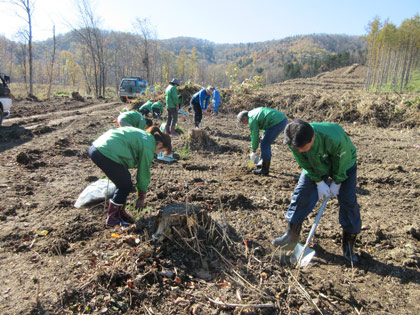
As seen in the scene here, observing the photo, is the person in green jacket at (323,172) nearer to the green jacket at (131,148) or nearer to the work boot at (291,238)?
the work boot at (291,238)

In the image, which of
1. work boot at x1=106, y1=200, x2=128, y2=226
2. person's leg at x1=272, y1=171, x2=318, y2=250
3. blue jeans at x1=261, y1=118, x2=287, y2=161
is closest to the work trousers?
blue jeans at x1=261, y1=118, x2=287, y2=161

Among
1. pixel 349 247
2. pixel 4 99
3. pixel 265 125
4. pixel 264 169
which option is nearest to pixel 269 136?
pixel 265 125

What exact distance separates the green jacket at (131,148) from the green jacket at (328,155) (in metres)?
1.49

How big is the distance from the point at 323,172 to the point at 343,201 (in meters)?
0.38

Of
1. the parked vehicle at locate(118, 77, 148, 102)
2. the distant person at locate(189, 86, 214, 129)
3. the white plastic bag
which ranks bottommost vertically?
the white plastic bag

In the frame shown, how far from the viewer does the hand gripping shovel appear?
2721 mm

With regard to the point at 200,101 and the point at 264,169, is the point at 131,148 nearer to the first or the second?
the point at 264,169

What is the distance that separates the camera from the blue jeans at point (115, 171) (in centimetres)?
296

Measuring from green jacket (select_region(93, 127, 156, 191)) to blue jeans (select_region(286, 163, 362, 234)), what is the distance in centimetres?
162

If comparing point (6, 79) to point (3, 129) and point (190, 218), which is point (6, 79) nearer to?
point (3, 129)

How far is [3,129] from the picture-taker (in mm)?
8617

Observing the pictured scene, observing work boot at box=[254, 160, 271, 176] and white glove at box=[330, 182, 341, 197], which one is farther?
work boot at box=[254, 160, 271, 176]

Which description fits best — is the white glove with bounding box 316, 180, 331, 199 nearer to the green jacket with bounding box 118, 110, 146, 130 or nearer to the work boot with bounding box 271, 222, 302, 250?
the work boot with bounding box 271, 222, 302, 250

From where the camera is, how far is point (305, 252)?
2844 mm
